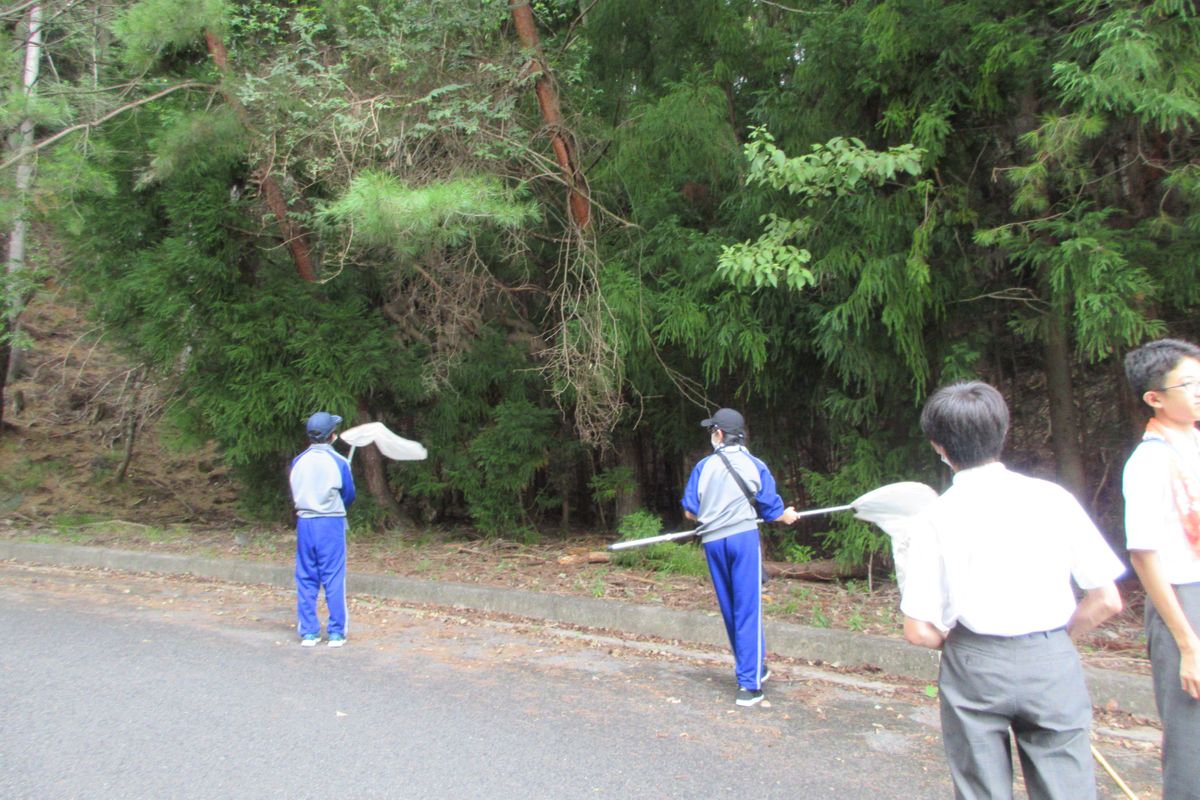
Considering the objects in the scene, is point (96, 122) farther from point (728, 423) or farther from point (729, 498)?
point (729, 498)

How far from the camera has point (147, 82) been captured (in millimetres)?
10766

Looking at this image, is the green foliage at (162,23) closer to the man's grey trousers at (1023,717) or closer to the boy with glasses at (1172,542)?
the boy with glasses at (1172,542)

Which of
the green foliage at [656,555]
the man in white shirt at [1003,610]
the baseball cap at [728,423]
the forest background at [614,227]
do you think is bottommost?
the green foliage at [656,555]

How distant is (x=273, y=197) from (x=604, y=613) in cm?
653

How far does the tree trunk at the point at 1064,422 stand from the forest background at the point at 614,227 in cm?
3

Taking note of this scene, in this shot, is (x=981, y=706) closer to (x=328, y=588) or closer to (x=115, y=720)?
(x=115, y=720)

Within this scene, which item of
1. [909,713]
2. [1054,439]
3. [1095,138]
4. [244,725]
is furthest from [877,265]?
[244,725]

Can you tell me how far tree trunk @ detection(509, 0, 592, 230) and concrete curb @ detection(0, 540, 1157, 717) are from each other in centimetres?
391

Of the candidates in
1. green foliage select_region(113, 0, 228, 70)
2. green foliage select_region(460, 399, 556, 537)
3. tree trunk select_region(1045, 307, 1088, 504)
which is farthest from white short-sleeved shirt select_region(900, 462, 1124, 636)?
green foliage select_region(113, 0, 228, 70)

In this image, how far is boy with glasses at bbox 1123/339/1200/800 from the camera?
289cm

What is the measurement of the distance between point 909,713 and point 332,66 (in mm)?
8213

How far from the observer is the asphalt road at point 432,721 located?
14.9 feet

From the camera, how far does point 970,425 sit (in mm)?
2789

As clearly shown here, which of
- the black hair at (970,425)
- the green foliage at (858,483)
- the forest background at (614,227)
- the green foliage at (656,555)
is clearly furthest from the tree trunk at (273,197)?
the black hair at (970,425)
